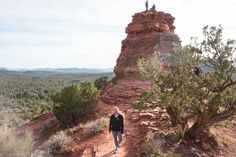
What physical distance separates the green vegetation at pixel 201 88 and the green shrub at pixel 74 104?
257 inches

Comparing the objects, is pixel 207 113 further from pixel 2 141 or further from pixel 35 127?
pixel 35 127

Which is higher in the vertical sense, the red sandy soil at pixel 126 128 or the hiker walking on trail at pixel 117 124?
the hiker walking on trail at pixel 117 124

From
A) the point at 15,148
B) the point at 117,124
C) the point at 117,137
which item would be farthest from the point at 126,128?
the point at 15,148

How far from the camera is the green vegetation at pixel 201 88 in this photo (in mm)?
14555

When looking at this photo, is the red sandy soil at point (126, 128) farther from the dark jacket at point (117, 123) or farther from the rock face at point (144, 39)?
the rock face at point (144, 39)

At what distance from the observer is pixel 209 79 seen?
14.6 metres

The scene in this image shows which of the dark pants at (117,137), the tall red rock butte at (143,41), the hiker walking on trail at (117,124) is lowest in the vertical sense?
the dark pants at (117,137)

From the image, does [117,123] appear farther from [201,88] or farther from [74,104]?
[74,104]

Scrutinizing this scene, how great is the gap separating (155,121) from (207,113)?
3.27 m

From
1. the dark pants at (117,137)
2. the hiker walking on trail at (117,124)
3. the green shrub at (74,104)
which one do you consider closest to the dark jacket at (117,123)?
the hiker walking on trail at (117,124)

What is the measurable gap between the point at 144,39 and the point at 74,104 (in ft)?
30.0

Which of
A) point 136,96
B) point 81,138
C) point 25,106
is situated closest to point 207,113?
point 81,138

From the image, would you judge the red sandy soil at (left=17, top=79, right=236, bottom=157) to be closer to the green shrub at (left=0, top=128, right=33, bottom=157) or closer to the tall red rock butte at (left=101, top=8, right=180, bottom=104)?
the tall red rock butte at (left=101, top=8, right=180, bottom=104)

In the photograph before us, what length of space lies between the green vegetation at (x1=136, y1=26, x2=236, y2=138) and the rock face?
11288 mm
